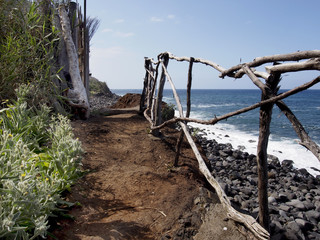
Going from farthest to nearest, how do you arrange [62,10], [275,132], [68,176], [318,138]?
[275,132]
[318,138]
[62,10]
[68,176]

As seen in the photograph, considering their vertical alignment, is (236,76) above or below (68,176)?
above

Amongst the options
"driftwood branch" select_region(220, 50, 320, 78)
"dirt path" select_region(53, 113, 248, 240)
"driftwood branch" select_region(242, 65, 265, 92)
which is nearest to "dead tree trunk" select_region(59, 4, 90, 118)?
"dirt path" select_region(53, 113, 248, 240)

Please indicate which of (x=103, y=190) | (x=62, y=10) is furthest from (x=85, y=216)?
(x=62, y=10)

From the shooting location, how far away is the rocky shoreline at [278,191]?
13.9 feet

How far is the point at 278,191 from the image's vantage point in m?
6.31

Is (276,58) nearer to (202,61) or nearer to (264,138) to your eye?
(264,138)

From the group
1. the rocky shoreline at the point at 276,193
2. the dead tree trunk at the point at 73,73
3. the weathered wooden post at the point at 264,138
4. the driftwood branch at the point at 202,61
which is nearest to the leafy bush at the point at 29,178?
the rocky shoreline at the point at 276,193

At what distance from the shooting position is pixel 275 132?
54.3ft

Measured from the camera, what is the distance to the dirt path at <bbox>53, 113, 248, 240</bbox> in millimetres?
2357

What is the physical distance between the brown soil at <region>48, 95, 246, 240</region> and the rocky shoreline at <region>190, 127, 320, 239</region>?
1.98 ft

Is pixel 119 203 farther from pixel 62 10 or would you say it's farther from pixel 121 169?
pixel 62 10

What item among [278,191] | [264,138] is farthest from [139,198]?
[278,191]

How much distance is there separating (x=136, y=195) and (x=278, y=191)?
15.0 ft

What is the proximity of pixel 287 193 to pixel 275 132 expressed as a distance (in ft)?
37.7
